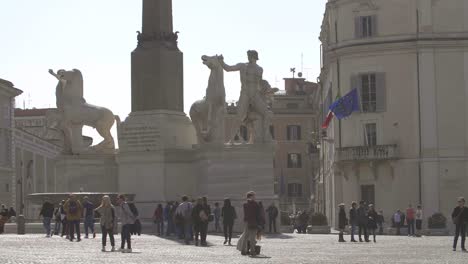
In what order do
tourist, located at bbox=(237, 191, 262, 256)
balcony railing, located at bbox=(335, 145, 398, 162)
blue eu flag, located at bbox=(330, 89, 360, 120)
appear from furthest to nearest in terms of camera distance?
balcony railing, located at bbox=(335, 145, 398, 162)
blue eu flag, located at bbox=(330, 89, 360, 120)
tourist, located at bbox=(237, 191, 262, 256)

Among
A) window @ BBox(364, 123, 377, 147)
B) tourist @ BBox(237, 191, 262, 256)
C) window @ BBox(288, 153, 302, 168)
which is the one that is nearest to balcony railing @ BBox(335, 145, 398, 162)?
window @ BBox(364, 123, 377, 147)

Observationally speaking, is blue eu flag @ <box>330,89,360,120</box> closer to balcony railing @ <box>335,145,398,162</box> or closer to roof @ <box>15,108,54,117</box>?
balcony railing @ <box>335,145,398,162</box>

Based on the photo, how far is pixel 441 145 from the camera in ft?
241

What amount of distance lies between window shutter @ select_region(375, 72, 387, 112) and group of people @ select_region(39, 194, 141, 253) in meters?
28.2

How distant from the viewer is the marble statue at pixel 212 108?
161 feet

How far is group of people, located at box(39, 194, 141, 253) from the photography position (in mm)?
35781

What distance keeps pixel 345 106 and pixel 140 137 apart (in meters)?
25.3

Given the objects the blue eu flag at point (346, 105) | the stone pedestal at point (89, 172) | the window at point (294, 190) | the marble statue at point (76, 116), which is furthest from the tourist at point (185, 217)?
the window at point (294, 190)

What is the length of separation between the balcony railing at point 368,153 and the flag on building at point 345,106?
7.07 ft

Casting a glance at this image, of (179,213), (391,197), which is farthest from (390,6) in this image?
(179,213)

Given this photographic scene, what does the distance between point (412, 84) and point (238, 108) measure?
2630cm

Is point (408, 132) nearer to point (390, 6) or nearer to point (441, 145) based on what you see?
point (441, 145)

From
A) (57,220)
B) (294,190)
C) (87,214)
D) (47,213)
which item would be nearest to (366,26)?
(57,220)

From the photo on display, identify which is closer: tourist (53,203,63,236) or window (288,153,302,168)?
tourist (53,203,63,236)
